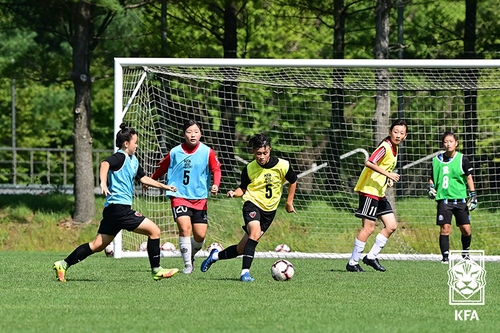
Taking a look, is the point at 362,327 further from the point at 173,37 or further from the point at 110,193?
the point at 173,37

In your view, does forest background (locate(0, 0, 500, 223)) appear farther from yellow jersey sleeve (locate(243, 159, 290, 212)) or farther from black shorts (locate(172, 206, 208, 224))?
yellow jersey sleeve (locate(243, 159, 290, 212))

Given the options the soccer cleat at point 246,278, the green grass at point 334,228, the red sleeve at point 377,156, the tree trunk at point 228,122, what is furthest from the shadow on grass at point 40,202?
the soccer cleat at point 246,278

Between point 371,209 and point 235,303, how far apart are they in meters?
4.07

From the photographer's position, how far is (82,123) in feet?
63.5

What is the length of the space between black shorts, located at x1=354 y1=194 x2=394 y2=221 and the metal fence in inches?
515

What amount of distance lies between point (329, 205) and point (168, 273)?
6.86 m

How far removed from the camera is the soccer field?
6.95 metres

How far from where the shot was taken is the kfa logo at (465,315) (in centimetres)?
737

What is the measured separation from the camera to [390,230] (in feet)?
39.4

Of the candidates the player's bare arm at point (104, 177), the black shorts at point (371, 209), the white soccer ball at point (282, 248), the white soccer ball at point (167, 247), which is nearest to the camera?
the player's bare arm at point (104, 177)

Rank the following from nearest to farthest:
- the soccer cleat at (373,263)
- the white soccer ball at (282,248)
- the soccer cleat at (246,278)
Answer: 1. the soccer cleat at (246,278)
2. the soccer cleat at (373,263)
3. the white soccer ball at (282,248)

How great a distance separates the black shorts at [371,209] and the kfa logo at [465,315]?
414cm

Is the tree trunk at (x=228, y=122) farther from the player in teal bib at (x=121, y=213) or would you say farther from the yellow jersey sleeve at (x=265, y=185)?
the player in teal bib at (x=121, y=213)

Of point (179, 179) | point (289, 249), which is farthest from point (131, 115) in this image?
point (179, 179)
